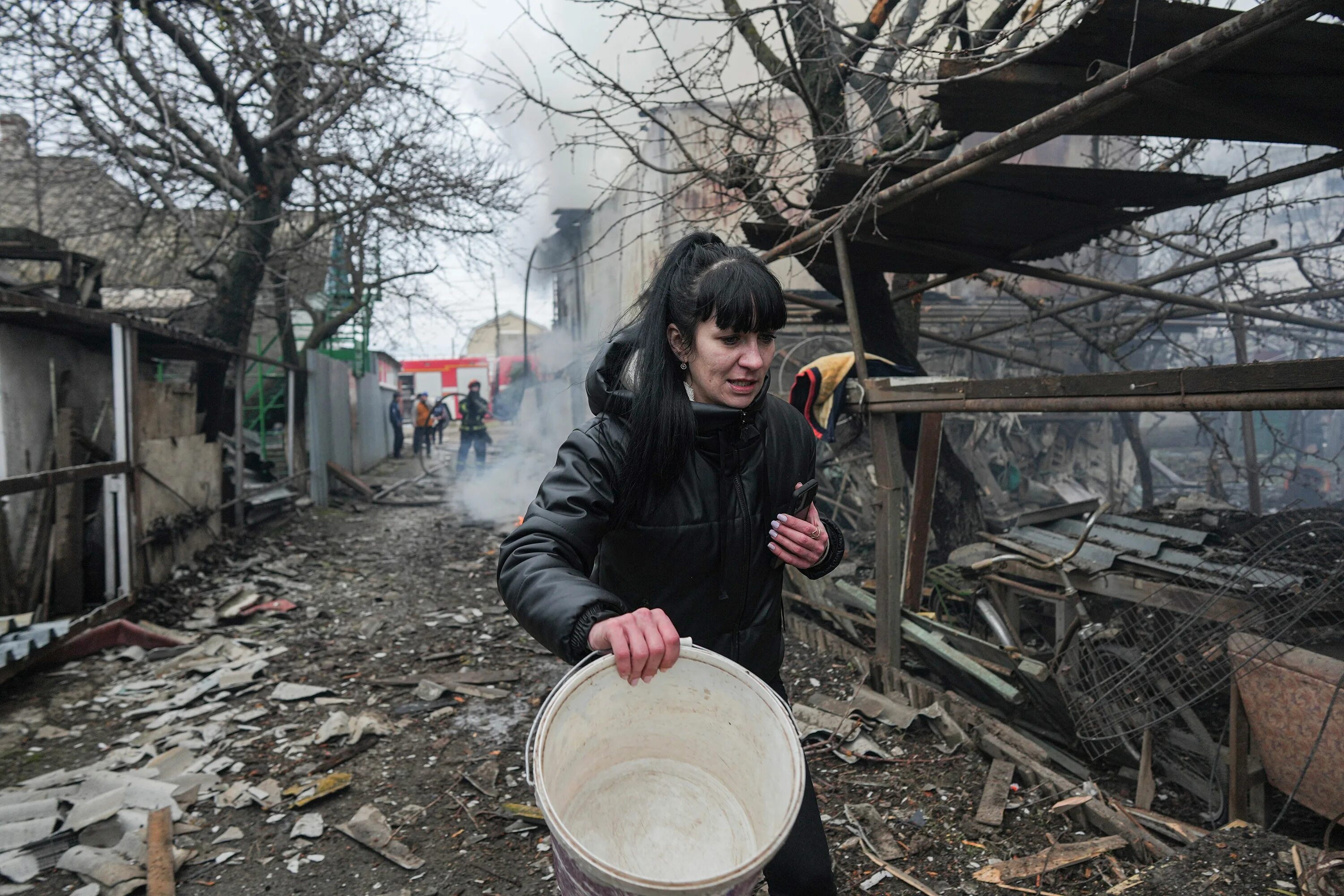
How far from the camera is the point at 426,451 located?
2498 cm

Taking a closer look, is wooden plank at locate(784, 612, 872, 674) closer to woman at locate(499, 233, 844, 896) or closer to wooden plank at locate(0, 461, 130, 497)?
woman at locate(499, 233, 844, 896)

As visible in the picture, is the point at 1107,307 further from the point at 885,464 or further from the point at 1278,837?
the point at 1278,837

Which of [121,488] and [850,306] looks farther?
[121,488]

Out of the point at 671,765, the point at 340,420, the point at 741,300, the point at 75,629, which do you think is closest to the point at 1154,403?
the point at 741,300


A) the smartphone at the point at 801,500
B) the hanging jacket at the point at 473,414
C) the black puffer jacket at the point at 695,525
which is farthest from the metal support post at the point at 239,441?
the smartphone at the point at 801,500

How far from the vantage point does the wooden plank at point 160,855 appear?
301 cm

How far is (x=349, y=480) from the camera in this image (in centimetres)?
1480

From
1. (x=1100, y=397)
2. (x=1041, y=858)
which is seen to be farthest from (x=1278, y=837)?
(x=1100, y=397)

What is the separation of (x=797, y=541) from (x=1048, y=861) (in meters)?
2.24

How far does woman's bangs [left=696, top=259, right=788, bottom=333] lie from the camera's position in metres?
1.74

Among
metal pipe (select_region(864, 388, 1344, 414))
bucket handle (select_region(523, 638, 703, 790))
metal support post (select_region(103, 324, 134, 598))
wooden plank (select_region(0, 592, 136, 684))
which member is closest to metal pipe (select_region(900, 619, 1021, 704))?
metal pipe (select_region(864, 388, 1344, 414))

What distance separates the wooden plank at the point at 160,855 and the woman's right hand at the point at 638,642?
2.87 metres

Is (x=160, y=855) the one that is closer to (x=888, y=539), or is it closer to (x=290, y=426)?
(x=888, y=539)

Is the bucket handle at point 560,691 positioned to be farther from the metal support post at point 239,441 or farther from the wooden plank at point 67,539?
the metal support post at point 239,441
